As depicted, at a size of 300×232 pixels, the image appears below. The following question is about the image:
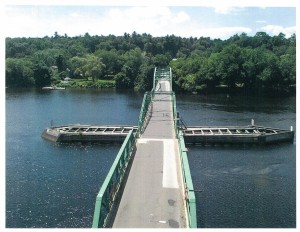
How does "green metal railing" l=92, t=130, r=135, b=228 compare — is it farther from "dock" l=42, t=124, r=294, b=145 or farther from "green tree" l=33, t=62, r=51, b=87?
"green tree" l=33, t=62, r=51, b=87

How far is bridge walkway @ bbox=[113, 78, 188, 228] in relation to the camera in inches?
514

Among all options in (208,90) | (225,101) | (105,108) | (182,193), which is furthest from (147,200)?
(208,90)

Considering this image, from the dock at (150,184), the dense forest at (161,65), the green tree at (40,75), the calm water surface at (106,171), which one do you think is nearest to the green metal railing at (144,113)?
the dock at (150,184)

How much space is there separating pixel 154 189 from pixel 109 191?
2.15 m

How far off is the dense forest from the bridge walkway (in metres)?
52.2

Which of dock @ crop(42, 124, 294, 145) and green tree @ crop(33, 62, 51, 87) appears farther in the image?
green tree @ crop(33, 62, 51, 87)

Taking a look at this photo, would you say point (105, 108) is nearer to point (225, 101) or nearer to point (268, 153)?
point (225, 101)

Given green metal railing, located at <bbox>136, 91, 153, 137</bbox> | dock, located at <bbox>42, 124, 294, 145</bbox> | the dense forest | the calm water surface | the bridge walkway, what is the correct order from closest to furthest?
the bridge walkway → the calm water surface → green metal railing, located at <bbox>136, 91, 153, 137</bbox> → dock, located at <bbox>42, 124, 294, 145</bbox> → the dense forest

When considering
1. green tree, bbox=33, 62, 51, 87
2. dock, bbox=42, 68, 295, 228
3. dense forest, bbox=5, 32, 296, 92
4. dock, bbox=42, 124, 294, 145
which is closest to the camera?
dock, bbox=42, 68, 295, 228

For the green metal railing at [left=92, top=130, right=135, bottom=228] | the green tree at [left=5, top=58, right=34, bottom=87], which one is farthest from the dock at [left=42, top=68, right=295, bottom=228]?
the green tree at [left=5, top=58, right=34, bottom=87]

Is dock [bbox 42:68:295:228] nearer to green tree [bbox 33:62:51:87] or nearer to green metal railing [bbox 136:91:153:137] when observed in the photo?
green metal railing [bbox 136:91:153:137]

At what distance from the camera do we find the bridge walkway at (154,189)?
1306 centimetres

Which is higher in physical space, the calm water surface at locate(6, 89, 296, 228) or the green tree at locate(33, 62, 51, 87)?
the green tree at locate(33, 62, 51, 87)

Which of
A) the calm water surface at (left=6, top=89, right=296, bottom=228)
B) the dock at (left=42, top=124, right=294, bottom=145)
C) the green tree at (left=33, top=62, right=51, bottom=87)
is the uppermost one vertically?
the green tree at (left=33, top=62, right=51, bottom=87)
